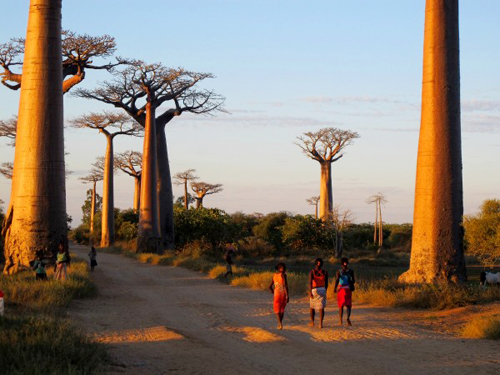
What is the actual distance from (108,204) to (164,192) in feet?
34.7

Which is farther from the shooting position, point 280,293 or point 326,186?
point 326,186

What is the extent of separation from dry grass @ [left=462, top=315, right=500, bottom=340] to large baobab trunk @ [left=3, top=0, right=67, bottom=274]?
31.4ft

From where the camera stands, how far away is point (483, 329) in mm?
9289

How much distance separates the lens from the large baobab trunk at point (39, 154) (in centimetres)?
1574

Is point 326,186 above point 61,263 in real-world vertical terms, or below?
above

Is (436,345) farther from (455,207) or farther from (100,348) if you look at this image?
(455,207)

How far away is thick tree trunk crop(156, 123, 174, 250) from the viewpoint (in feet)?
113

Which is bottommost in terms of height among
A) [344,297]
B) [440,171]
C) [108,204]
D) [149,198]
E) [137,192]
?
[344,297]

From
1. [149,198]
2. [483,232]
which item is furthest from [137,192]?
[483,232]

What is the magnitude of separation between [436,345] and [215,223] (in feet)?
99.2

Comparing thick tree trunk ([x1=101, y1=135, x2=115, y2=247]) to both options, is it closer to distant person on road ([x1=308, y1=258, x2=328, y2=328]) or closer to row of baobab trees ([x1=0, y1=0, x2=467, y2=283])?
row of baobab trees ([x1=0, y1=0, x2=467, y2=283])

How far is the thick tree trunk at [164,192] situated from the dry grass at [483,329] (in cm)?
2569

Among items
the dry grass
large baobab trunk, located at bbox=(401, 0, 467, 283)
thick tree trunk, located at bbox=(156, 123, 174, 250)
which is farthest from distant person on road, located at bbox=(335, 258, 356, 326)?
thick tree trunk, located at bbox=(156, 123, 174, 250)

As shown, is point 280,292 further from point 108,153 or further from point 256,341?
point 108,153
